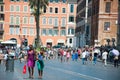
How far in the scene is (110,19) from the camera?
8431 centimetres

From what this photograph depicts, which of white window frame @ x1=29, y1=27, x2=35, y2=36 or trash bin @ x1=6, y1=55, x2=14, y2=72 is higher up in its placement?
white window frame @ x1=29, y1=27, x2=35, y2=36

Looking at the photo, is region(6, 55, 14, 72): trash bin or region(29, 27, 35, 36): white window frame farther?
region(29, 27, 35, 36): white window frame

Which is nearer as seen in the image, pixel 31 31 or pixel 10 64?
pixel 10 64

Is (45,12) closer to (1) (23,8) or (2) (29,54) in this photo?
(1) (23,8)

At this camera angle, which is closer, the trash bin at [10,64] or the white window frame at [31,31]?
the trash bin at [10,64]

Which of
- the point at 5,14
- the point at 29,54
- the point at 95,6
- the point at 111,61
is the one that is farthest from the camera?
the point at 5,14

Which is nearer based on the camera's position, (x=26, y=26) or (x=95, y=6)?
(x=95, y=6)

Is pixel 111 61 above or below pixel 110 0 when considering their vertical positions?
below

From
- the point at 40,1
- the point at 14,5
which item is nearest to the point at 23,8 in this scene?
the point at 14,5

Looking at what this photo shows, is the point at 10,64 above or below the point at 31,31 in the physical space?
below

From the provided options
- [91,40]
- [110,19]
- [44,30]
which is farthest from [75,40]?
[110,19]

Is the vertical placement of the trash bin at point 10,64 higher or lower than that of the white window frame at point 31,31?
lower

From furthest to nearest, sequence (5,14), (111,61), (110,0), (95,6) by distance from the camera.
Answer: (5,14) < (95,6) < (110,0) < (111,61)

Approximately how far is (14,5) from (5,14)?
3.95 meters
